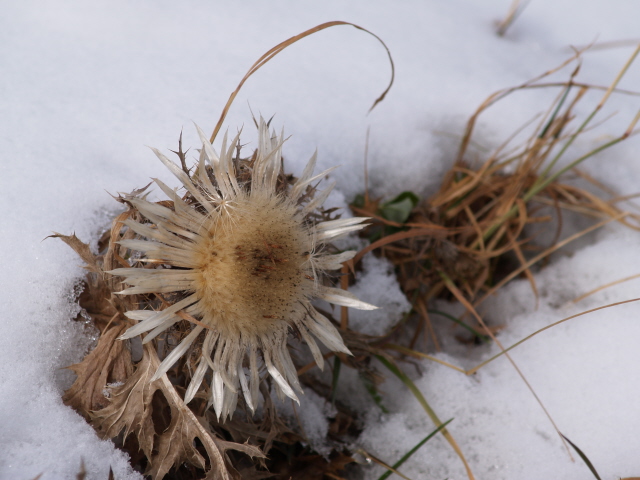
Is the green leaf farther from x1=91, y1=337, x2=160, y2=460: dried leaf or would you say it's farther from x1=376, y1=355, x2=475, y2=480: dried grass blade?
x1=91, y1=337, x2=160, y2=460: dried leaf

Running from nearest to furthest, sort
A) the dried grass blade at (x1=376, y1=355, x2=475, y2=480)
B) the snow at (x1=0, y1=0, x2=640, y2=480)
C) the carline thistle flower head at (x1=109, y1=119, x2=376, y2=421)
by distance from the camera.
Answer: the carline thistle flower head at (x1=109, y1=119, x2=376, y2=421) → the snow at (x1=0, y1=0, x2=640, y2=480) → the dried grass blade at (x1=376, y1=355, x2=475, y2=480)

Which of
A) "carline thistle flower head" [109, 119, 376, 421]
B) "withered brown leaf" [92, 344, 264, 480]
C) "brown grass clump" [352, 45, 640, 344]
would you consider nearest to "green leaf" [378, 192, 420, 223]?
"brown grass clump" [352, 45, 640, 344]

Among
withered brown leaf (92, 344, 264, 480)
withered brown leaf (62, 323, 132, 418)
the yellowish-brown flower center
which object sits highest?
the yellowish-brown flower center

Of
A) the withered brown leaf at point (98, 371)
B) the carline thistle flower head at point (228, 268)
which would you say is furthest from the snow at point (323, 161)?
the carline thistle flower head at point (228, 268)

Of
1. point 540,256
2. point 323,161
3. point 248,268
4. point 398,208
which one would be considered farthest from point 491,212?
point 248,268

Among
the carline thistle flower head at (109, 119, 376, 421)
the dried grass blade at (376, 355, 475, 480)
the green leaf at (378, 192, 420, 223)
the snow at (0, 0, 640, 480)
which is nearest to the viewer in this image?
the carline thistle flower head at (109, 119, 376, 421)

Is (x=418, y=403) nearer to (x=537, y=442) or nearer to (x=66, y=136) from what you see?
(x=537, y=442)
